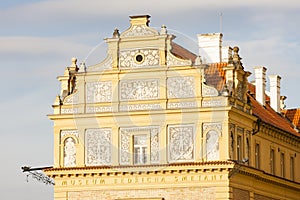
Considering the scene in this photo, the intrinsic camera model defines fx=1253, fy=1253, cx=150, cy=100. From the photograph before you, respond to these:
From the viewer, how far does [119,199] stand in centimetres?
5612

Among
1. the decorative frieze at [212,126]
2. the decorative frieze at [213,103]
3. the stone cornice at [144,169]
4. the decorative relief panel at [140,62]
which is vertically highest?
the decorative relief panel at [140,62]

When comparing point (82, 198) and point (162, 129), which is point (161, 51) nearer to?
point (162, 129)

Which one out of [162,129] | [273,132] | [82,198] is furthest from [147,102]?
[273,132]

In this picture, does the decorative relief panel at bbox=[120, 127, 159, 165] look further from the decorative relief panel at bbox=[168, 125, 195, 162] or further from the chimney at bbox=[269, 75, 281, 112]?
the chimney at bbox=[269, 75, 281, 112]

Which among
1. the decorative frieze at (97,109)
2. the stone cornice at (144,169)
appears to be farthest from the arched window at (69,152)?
the decorative frieze at (97,109)

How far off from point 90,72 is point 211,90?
5757 mm

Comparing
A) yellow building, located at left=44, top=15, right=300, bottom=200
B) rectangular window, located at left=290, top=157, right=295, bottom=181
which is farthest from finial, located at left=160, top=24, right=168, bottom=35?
rectangular window, located at left=290, top=157, right=295, bottom=181

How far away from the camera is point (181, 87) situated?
5606 cm

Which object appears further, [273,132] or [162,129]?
[273,132]

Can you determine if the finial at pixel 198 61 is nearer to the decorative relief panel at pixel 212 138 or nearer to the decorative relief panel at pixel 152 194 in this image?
the decorative relief panel at pixel 212 138

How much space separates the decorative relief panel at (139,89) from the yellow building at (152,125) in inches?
1.8

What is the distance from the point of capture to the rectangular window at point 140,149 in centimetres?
5641

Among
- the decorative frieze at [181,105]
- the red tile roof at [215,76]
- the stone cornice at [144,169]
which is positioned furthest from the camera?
the red tile roof at [215,76]

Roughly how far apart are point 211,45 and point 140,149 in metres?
8.87
